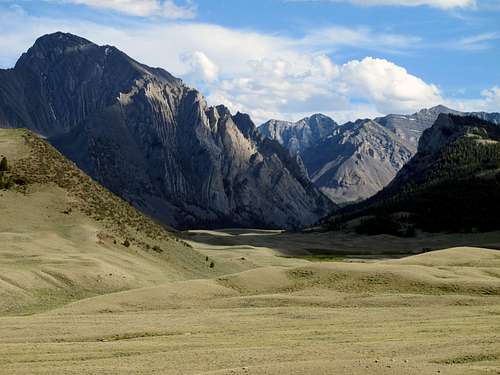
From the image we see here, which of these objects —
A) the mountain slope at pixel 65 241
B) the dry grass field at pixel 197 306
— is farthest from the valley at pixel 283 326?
the mountain slope at pixel 65 241

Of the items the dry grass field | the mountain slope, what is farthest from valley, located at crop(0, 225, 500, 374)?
the mountain slope

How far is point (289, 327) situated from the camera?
4662cm

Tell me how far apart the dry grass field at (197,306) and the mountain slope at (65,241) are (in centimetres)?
25

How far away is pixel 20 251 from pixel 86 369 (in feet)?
164

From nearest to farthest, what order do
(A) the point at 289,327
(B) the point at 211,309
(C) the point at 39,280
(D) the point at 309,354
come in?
1. (D) the point at 309,354
2. (A) the point at 289,327
3. (B) the point at 211,309
4. (C) the point at 39,280

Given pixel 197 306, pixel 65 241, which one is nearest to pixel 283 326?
pixel 197 306

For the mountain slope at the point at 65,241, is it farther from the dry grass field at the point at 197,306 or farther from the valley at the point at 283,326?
the valley at the point at 283,326

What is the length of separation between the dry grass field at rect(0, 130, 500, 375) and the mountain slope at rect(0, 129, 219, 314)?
25cm

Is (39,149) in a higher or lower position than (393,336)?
higher

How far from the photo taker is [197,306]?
201 ft

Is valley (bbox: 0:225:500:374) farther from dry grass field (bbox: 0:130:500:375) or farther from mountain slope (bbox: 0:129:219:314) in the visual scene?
mountain slope (bbox: 0:129:219:314)

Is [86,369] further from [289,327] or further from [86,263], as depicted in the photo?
[86,263]

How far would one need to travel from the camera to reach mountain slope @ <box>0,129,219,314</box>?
222 ft

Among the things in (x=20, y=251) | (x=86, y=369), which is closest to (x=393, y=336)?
(x=86, y=369)
